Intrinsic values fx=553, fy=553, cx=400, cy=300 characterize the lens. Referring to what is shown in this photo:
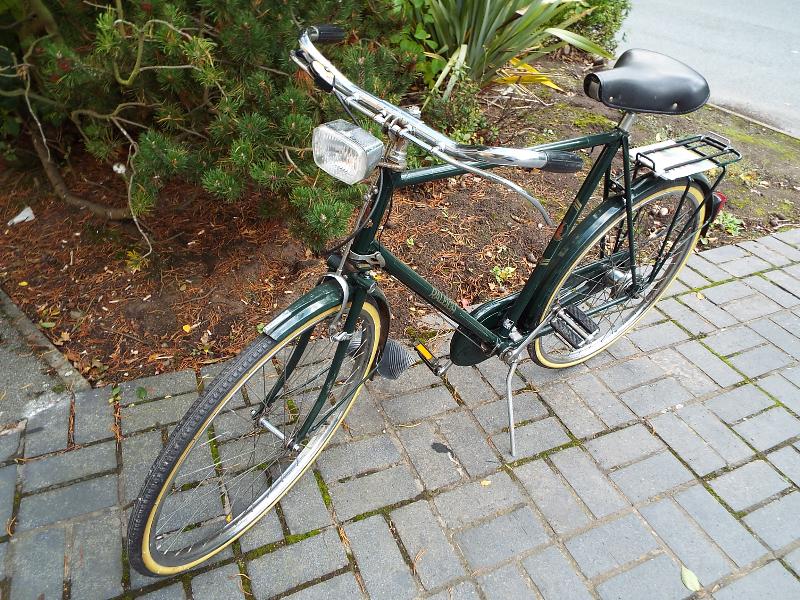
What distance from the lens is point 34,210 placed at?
337cm

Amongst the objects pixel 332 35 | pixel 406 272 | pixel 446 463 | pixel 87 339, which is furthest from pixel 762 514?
pixel 87 339

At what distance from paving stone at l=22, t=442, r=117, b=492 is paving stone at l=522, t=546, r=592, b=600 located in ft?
5.35

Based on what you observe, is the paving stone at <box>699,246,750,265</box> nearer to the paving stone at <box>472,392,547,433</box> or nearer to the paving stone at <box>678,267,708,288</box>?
the paving stone at <box>678,267,708,288</box>

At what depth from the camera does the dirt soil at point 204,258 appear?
Answer: 8.89 feet

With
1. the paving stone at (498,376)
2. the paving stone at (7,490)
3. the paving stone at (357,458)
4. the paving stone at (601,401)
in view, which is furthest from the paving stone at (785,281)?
the paving stone at (7,490)

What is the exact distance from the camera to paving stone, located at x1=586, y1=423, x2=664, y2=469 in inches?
93.4

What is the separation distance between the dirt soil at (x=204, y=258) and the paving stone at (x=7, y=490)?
1.69ft

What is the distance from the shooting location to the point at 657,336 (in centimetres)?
301

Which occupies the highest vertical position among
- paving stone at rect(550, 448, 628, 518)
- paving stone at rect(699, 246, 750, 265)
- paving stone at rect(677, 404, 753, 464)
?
paving stone at rect(699, 246, 750, 265)

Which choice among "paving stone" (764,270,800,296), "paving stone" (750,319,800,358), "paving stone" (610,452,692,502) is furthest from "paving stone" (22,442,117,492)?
"paving stone" (764,270,800,296)

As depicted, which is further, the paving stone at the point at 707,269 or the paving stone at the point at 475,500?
the paving stone at the point at 707,269

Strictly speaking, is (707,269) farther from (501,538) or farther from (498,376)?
(501,538)

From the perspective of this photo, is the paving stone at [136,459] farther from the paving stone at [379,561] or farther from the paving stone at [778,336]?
the paving stone at [778,336]

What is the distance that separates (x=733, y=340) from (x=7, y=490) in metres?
3.44
